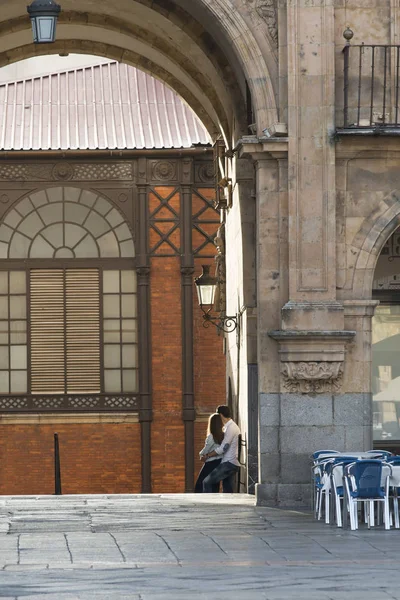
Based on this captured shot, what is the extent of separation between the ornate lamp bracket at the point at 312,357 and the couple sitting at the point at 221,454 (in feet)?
9.39

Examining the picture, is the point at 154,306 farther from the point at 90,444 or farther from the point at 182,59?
the point at 182,59

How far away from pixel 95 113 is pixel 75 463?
26.2 feet

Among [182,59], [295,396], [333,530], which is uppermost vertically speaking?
[182,59]

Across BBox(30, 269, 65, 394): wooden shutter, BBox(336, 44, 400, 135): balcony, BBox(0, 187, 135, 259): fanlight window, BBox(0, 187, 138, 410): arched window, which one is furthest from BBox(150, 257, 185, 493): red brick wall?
BBox(336, 44, 400, 135): balcony

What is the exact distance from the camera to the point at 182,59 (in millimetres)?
21266

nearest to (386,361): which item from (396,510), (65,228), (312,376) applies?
(312,376)

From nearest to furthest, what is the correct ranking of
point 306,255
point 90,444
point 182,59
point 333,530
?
point 333,530 → point 306,255 → point 182,59 → point 90,444

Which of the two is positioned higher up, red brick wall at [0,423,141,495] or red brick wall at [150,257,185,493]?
red brick wall at [150,257,185,493]

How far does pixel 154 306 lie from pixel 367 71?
16027mm

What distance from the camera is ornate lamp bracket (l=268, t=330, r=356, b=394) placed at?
1702cm

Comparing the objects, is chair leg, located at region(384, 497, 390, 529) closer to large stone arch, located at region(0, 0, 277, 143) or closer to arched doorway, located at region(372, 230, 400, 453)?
large stone arch, located at region(0, 0, 277, 143)

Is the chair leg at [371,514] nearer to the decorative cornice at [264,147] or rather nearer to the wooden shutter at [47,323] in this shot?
the decorative cornice at [264,147]

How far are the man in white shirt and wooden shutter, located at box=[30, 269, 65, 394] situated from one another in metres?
13.1

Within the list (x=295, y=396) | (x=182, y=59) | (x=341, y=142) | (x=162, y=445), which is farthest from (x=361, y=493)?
(x=162, y=445)
